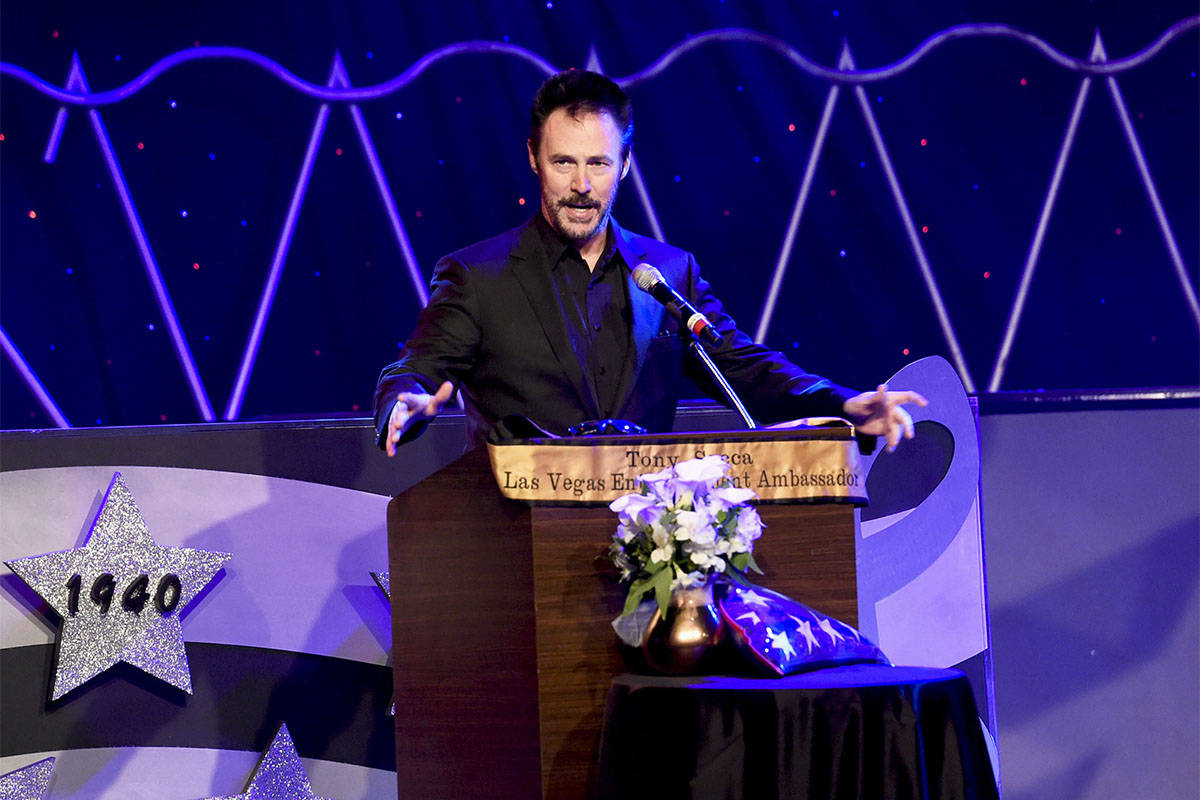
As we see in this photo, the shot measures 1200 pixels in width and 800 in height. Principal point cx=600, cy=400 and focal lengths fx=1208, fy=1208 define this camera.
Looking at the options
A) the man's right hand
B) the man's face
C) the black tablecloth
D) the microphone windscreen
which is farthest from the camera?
the man's face

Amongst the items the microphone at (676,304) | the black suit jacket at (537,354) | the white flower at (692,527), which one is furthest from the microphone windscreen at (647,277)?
the white flower at (692,527)

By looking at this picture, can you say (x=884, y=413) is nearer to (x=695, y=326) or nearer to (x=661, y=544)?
(x=695, y=326)

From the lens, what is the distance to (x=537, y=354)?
7.48 feet

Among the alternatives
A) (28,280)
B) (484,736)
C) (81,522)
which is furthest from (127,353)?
(484,736)

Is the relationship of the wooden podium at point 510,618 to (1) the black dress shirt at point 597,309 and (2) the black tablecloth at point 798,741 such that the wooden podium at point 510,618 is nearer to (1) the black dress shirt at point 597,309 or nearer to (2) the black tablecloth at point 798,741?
(2) the black tablecloth at point 798,741

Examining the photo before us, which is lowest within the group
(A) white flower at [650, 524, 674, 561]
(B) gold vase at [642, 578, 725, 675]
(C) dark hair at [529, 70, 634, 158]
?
(B) gold vase at [642, 578, 725, 675]

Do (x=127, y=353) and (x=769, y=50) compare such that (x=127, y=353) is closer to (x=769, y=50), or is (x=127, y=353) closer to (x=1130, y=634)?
(x=769, y=50)

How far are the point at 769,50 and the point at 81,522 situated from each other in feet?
7.97

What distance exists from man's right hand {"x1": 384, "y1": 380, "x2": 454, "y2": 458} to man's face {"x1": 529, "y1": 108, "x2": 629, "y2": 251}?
565 millimetres

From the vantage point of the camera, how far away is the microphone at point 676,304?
1.88 metres

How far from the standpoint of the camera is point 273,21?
→ 3.46 metres

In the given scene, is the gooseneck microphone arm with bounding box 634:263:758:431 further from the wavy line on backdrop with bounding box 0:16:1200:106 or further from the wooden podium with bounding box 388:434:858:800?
the wavy line on backdrop with bounding box 0:16:1200:106

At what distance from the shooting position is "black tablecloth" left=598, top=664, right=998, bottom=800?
60.7 inches

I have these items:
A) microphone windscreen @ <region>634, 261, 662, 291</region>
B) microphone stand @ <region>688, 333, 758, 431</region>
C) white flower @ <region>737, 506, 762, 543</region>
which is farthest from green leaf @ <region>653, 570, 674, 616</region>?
microphone windscreen @ <region>634, 261, 662, 291</region>
